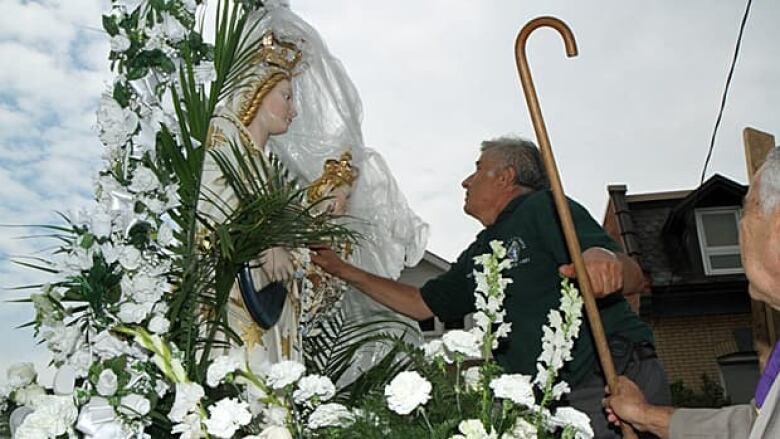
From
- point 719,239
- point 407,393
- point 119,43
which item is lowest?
point 719,239

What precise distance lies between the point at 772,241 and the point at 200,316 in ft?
4.29

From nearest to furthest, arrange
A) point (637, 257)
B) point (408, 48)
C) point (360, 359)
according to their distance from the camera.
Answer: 1. point (360, 359)
2. point (408, 48)
3. point (637, 257)

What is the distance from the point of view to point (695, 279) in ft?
45.5

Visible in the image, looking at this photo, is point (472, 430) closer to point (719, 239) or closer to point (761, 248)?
point (761, 248)

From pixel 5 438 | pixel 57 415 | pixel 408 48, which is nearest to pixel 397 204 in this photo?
pixel 5 438

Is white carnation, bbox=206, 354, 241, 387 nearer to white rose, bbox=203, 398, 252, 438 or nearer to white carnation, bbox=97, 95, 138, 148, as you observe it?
white rose, bbox=203, 398, 252, 438

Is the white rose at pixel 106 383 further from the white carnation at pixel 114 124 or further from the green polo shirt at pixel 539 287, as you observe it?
the green polo shirt at pixel 539 287

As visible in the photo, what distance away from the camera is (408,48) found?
6.09 meters

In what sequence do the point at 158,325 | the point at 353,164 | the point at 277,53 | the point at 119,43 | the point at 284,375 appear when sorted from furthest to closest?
the point at 353,164 → the point at 277,53 → the point at 119,43 → the point at 158,325 → the point at 284,375

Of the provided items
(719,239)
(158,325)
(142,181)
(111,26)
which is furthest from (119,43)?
(719,239)

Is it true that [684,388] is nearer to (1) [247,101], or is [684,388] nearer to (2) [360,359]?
(2) [360,359]

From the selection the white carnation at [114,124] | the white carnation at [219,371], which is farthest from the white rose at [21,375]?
the white carnation at [219,371]

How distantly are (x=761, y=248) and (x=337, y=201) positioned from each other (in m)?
1.91

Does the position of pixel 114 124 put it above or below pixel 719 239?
above
